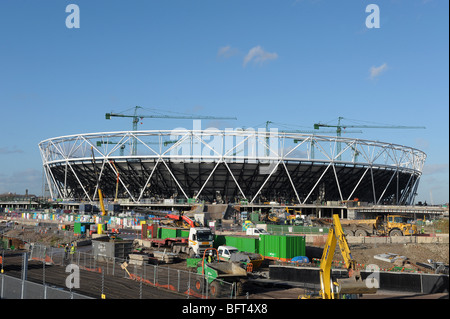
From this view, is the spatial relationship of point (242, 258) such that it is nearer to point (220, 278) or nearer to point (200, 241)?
point (200, 241)

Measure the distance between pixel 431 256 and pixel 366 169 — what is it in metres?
58.1

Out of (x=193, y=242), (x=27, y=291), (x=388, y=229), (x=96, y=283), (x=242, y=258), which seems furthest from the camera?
(x=388, y=229)

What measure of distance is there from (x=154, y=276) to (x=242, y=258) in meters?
6.57

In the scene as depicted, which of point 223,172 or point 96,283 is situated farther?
point 223,172

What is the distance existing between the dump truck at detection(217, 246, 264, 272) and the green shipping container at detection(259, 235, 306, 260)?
3.58 meters

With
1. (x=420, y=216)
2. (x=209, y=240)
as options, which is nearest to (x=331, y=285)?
(x=209, y=240)

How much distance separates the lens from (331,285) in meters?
15.5

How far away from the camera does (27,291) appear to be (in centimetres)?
1597

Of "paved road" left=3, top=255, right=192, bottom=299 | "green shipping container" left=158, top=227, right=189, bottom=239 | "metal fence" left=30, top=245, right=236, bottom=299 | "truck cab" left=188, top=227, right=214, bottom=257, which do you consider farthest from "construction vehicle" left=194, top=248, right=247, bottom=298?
"green shipping container" left=158, top=227, right=189, bottom=239

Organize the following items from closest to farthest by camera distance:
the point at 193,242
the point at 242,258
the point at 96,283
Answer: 1. the point at 96,283
2. the point at 242,258
3. the point at 193,242

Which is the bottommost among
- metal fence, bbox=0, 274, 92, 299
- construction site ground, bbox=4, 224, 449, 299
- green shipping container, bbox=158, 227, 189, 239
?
construction site ground, bbox=4, 224, 449, 299

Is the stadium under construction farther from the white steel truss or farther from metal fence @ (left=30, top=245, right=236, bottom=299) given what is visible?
metal fence @ (left=30, top=245, right=236, bottom=299)

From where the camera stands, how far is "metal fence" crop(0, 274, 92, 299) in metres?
14.6

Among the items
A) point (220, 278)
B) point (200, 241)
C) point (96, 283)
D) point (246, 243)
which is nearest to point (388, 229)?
point (246, 243)
